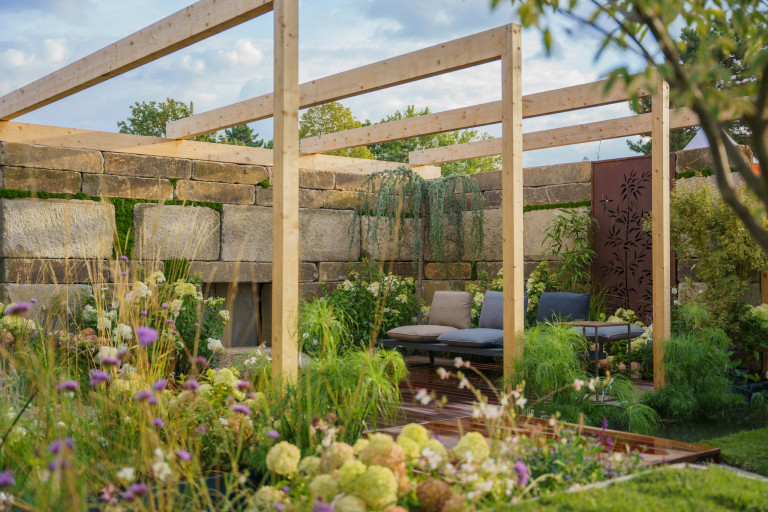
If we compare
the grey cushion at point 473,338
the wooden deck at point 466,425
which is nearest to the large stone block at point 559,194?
the grey cushion at point 473,338

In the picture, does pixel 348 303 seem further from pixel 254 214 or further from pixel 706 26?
pixel 706 26

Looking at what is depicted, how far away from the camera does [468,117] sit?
25.6 ft

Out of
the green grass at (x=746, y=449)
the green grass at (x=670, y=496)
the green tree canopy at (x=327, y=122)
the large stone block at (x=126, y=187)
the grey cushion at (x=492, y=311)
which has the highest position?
the green tree canopy at (x=327, y=122)

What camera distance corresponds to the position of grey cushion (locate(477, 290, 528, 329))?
750cm

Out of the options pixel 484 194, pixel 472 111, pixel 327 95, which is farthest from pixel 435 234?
pixel 327 95

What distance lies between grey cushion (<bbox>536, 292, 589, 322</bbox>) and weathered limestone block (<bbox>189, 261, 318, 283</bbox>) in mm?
2879

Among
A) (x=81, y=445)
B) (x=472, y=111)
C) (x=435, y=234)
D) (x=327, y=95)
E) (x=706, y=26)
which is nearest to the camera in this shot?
(x=706, y=26)

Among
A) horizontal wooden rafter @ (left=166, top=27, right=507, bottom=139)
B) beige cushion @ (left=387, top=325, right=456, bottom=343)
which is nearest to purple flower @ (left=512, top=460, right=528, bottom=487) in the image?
horizontal wooden rafter @ (left=166, top=27, right=507, bottom=139)

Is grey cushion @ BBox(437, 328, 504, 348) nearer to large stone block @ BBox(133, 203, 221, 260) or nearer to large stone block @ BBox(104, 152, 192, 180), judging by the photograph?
large stone block @ BBox(133, 203, 221, 260)

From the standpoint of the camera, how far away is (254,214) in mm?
8352

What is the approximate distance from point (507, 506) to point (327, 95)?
4822 millimetres

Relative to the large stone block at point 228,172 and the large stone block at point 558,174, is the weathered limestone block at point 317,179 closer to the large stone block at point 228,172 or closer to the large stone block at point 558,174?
the large stone block at point 228,172

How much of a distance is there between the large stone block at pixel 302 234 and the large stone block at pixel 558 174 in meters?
2.31

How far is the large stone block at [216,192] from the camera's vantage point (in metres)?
7.83
